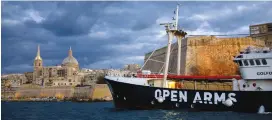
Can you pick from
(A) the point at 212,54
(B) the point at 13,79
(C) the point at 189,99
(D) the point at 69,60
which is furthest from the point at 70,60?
(C) the point at 189,99

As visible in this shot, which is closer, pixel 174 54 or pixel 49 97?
pixel 174 54

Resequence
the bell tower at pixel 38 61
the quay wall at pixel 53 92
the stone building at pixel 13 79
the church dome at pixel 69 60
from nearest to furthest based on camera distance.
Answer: the quay wall at pixel 53 92 → the stone building at pixel 13 79 → the bell tower at pixel 38 61 → the church dome at pixel 69 60

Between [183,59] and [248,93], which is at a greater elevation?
[183,59]

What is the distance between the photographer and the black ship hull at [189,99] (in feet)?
74.4

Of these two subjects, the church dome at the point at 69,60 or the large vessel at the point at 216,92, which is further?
the church dome at the point at 69,60

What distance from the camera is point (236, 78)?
2450 cm

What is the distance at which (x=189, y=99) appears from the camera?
928 inches

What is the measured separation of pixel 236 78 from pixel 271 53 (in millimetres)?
2968

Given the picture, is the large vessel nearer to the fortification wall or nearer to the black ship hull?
the black ship hull

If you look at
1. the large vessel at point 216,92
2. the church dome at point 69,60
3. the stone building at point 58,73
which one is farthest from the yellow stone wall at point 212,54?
the church dome at point 69,60

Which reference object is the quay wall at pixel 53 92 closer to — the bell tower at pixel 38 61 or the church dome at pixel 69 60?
the bell tower at pixel 38 61

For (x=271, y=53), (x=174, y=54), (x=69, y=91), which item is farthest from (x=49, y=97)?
(x=271, y=53)

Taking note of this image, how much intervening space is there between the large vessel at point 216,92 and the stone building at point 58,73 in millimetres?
80046

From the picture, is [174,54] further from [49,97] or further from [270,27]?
[49,97]
